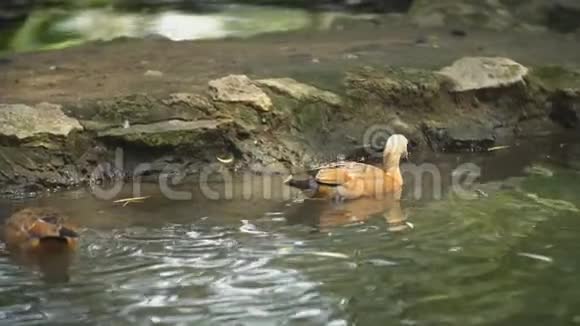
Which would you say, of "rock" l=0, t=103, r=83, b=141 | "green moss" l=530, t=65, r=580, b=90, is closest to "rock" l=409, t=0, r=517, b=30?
"green moss" l=530, t=65, r=580, b=90

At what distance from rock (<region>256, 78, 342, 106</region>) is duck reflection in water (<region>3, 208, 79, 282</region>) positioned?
2.59m

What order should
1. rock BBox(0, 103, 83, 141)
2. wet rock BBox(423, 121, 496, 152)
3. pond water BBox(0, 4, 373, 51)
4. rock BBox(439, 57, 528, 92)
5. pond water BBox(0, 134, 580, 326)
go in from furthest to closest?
1. pond water BBox(0, 4, 373, 51)
2. rock BBox(439, 57, 528, 92)
3. wet rock BBox(423, 121, 496, 152)
4. rock BBox(0, 103, 83, 141)
5. pond water BBox(0, 134, 580, 326)

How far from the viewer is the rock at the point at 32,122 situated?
6289 mm

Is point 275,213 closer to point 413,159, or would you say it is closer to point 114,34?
point 413,159

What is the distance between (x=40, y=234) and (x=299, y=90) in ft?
9.51

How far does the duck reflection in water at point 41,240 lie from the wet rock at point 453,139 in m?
3.40

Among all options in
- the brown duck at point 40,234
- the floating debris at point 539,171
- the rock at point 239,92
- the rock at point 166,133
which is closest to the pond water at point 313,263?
the brown duck at point 40,234

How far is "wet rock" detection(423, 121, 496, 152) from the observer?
7.55 meters

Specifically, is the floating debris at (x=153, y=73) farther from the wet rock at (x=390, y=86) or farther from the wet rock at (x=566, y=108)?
the wet rock at (x=566, y=108)

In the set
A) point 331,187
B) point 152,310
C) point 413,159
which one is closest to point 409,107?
point 413,159

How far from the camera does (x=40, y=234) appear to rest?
4934 millimetres

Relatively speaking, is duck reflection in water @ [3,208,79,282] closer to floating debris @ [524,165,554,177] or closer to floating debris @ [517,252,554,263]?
floating debris @ [517,252,554,263]

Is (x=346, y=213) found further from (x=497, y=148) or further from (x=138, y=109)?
(x=497, y=148)

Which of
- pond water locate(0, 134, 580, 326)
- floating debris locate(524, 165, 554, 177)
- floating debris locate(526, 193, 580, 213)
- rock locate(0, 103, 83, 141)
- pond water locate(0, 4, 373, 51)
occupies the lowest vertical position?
pond water locate(0, 134, 580, 326)
